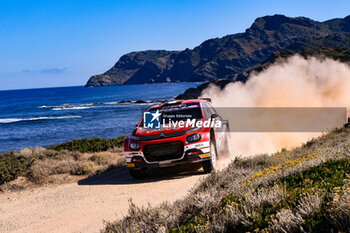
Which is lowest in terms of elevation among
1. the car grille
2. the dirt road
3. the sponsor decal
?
the dirt road

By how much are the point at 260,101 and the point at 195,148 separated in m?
13.9

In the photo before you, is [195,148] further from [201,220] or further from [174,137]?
[201,220]

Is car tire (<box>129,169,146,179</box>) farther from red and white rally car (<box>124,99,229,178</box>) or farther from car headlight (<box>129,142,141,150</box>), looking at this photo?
car headlight (<box>129,142,141,150</box>)

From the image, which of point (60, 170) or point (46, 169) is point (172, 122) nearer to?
point (60, 170)

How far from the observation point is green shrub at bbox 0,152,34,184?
9264mm

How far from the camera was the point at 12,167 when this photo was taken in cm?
967

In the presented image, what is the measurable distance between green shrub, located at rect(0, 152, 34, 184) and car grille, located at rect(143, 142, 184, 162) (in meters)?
4.10

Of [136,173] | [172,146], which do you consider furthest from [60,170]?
[172,146]

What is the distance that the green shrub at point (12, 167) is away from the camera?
30.4ft

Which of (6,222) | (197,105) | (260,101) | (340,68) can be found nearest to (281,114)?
(260,101)

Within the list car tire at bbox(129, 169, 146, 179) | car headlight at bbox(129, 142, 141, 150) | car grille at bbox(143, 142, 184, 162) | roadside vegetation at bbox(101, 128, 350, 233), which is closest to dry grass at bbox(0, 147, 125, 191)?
car tire at bbox(129, 169, 146, 179)

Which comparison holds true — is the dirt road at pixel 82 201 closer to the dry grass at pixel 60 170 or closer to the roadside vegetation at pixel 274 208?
the dry grass at pixel 60 170

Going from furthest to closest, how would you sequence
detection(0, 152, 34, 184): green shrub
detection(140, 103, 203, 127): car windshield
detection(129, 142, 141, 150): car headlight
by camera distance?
1. detection(140, 103, 203, 127): car windshield
2. detection(0, 152, 34, 184): green shrub
3. detection(129, 142, 141, 150): car headlight

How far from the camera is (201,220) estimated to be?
3.95 m
